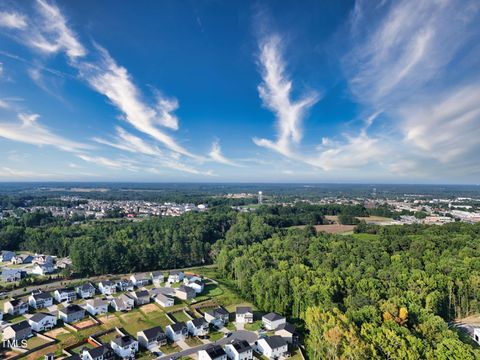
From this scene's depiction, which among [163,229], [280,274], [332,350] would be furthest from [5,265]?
[332,350]

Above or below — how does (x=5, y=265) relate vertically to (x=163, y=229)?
below

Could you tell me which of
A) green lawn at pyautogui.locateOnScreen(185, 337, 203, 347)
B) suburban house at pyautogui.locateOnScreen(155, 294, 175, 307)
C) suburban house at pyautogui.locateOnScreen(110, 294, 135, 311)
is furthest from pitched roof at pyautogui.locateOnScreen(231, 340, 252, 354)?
suburban house at pyautogui.locateOnScreen(110, 294, 135, 311)

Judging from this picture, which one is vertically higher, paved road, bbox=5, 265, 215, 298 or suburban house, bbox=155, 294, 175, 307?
suburban house, bbox=155, 294, 175, 307

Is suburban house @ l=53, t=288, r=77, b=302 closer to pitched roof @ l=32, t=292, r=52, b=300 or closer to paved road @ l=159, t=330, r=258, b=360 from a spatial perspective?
pitched roof @ l=32, t=292, r=52, b=300

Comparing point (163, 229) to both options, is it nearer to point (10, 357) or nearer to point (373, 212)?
point (10, 357)

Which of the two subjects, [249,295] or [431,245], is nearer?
[249,295]

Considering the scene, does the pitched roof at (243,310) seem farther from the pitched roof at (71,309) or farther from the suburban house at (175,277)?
the pitched roof at (71,309)
